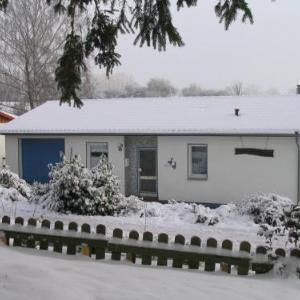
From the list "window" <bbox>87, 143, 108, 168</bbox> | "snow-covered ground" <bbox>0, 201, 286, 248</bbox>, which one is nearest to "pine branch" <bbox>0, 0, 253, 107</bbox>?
"snow-covered ground" <bbox>0, 201, 286, 248</bbox>

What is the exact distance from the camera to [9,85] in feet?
134

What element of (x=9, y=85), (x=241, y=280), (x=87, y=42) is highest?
(x=9, y=85)

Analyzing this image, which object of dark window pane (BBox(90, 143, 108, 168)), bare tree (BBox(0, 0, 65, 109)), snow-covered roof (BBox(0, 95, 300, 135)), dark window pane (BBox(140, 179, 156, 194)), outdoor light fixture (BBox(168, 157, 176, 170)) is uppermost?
bare tree (BBox(0, 0, 65, 109))

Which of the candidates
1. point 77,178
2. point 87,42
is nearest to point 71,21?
point 87,42

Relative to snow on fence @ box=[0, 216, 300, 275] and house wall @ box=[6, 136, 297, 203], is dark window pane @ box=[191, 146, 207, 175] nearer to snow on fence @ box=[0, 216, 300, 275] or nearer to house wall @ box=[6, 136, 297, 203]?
house wall @ box=[6, 136, 297, 203]

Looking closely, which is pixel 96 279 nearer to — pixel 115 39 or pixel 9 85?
pixel 115 39

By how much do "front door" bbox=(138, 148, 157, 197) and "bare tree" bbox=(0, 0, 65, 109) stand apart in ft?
70.1

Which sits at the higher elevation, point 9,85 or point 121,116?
point 9,85

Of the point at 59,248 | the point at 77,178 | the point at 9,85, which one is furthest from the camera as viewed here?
the point at 9,85

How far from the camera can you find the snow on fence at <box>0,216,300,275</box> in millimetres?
5613

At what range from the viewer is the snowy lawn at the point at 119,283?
444 centimetres

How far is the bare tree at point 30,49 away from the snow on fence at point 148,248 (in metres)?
32.2

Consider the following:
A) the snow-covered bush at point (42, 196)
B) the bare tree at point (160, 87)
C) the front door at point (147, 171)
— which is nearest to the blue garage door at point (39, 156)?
the front door at point (147, 171)

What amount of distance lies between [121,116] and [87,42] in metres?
13.2
